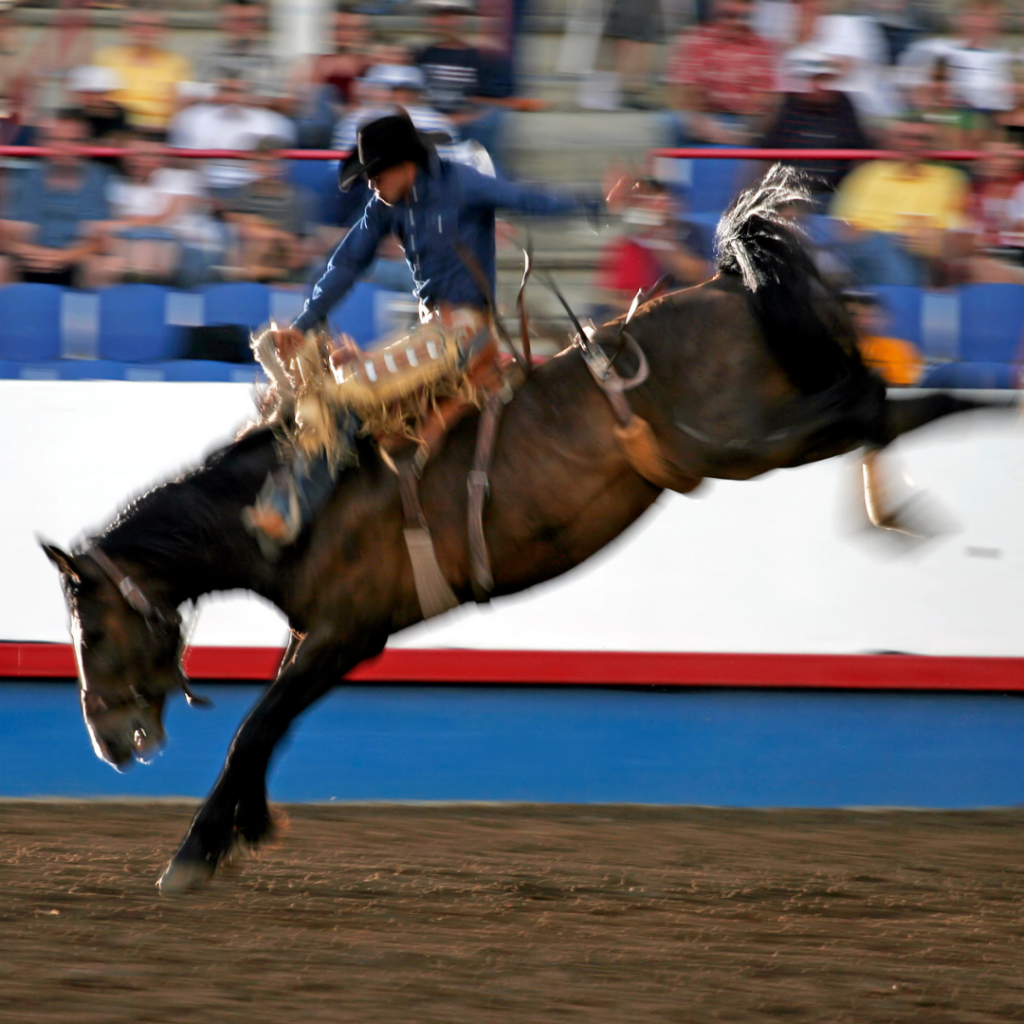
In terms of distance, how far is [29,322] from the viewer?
580 cm

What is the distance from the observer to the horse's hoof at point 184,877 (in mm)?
3770

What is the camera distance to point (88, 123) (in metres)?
6.34

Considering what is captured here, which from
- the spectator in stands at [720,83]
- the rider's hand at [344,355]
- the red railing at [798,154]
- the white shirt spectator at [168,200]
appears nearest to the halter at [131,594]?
the rider's hand at [344,355]

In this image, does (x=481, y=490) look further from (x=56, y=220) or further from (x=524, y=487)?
(x=56, y=220)

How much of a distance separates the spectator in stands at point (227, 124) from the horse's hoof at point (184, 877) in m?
3.57

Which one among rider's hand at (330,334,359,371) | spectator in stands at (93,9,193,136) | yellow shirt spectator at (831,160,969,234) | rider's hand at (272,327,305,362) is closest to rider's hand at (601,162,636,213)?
rider's hand at (330,334,359,371)

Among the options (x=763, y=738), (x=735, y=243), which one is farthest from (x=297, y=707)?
(x=763, y=738)

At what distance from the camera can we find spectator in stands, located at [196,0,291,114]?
6535mm

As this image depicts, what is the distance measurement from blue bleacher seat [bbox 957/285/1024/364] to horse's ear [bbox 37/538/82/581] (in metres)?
3.57

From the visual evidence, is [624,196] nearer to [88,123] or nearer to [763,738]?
[763,738]

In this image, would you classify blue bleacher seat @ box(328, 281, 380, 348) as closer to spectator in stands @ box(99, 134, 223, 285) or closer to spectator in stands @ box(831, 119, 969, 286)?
spectator in stands @ box(99, 134, 223, 285)

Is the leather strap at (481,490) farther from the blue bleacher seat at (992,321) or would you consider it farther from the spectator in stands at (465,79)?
the spectator in stands at (465,79)

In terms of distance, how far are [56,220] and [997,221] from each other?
385 cm

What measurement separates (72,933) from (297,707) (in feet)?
2.96
